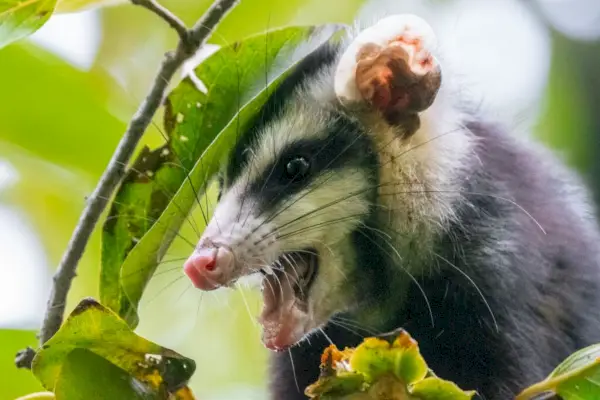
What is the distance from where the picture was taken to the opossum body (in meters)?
1.14

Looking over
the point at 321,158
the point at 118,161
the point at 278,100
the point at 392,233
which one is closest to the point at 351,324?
the point at 392,233

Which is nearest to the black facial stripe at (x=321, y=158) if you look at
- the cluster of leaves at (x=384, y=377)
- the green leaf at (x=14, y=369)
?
the green leaf at (x=14, y=369)

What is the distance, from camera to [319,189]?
1.27 metres

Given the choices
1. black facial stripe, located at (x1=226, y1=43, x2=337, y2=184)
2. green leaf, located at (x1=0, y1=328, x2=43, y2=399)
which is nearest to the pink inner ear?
black facial stripe, located at (x1=226, y1=43, x2=337, y2=184)

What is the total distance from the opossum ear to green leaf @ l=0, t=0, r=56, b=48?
0.38 metres

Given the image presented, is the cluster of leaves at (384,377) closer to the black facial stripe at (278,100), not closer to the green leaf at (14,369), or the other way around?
the black facial stripe at (278,100)

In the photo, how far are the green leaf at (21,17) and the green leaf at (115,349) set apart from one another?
1.18ft

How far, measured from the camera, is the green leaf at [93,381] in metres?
0.74

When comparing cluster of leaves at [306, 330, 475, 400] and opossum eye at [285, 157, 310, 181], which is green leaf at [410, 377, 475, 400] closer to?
cluster of leaves at [306, 330, 475, 400]

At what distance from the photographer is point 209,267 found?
1.00 m

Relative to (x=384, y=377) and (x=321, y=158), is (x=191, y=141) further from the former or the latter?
(x=384, y=377)

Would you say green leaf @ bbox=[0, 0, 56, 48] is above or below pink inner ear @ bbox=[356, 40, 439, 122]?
above

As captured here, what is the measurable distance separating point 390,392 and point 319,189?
0.63 meters

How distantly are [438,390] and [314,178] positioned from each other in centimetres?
66
